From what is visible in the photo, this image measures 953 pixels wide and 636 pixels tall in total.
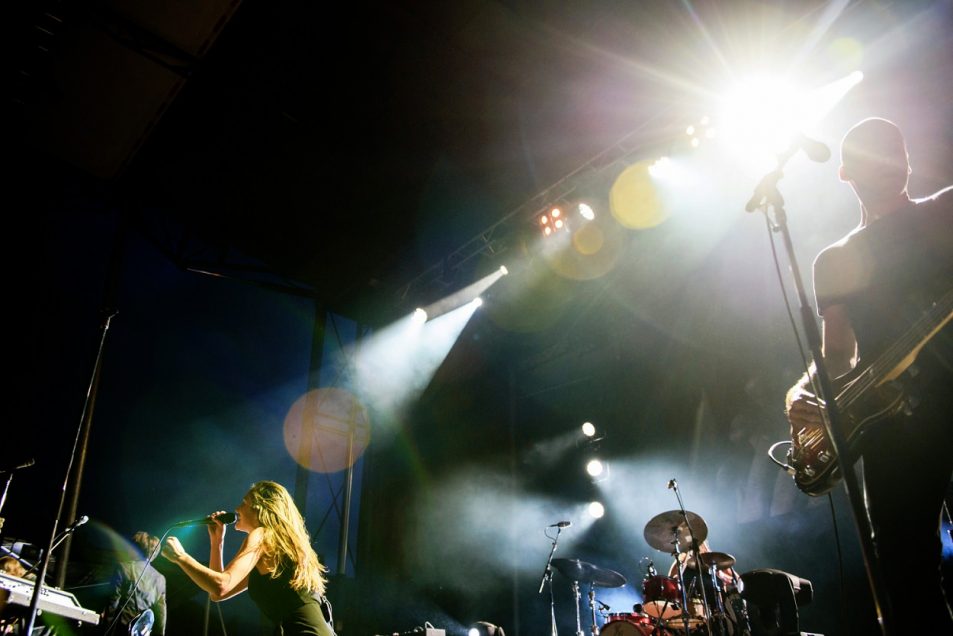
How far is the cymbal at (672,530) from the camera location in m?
5.28

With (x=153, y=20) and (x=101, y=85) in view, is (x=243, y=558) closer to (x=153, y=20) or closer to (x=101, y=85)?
(x=153, y=20)

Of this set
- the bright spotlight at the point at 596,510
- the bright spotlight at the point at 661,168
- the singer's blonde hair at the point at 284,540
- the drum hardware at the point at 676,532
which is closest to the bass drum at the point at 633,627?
the drum hardware at the point at 676,532

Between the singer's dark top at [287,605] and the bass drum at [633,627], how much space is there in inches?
135

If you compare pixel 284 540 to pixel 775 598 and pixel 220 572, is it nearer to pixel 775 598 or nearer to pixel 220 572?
pixel 220 572

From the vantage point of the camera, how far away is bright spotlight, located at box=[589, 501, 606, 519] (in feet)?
25.9

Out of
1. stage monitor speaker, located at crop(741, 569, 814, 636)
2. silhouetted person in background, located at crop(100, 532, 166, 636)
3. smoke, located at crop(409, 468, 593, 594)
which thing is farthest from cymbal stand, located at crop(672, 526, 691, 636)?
silhouetted person in background, located at crop(100, 532, 166, 636)

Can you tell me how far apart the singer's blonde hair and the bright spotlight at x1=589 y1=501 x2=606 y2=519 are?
5.88 meters

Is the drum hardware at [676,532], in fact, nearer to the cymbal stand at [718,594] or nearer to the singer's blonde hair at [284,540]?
the cymbal stand at [718,594]

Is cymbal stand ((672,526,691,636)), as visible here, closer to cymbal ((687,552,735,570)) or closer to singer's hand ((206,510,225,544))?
cymbal ((687,552,735,570))

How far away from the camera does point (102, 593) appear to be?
562cm

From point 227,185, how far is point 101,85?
6.76 ft

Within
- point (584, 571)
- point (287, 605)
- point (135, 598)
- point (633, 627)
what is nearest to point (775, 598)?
point (633, 627)

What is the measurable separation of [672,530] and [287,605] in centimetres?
402

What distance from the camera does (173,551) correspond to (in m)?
2.52
